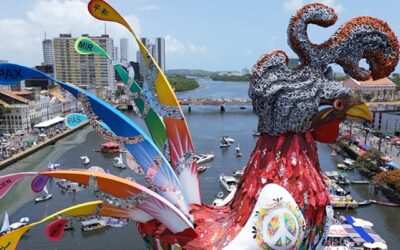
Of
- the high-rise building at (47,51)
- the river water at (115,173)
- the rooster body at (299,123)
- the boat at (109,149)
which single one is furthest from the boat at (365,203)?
the high-rise building at (47,51)

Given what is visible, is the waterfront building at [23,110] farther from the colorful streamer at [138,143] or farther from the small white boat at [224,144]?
the colorful streamer at [138,143]

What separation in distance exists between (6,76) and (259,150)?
4.52 metres

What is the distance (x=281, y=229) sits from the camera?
6809 mm

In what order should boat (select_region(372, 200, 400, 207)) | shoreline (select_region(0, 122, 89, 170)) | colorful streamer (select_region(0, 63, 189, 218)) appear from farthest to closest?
shoreline (select_region(0, 122, 89, 170))
boat (select_region(372, 200, 400, 207))
colorful streamer (select_region(0, 63, 189, 218))

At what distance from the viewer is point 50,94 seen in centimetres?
5606

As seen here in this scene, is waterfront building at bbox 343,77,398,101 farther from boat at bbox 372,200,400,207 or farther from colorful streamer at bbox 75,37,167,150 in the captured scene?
colorful streamer at bbox 75,37,167,150

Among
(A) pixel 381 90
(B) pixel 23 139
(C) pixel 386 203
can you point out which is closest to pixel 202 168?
(C) pixel 386 203

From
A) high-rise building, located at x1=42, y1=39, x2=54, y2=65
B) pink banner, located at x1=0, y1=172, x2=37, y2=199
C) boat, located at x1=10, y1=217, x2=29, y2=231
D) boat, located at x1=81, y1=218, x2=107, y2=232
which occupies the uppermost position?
high-rise building, located at x1=42, y1=39, x2=54, y2=65

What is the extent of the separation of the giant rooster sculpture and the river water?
1092 centimetres

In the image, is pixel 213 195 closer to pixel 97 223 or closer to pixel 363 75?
pixel 97 223

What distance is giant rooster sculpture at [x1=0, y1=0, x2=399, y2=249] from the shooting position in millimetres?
6965

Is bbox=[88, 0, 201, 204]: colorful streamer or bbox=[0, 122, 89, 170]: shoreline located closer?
bbox=[88, 0, 201, 204]: colorful streamer

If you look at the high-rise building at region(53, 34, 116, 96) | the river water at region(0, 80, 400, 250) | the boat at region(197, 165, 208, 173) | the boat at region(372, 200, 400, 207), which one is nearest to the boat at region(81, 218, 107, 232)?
the river water at region(0, 80, 400, 250)

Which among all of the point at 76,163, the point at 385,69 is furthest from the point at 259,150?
the point at 76,163
